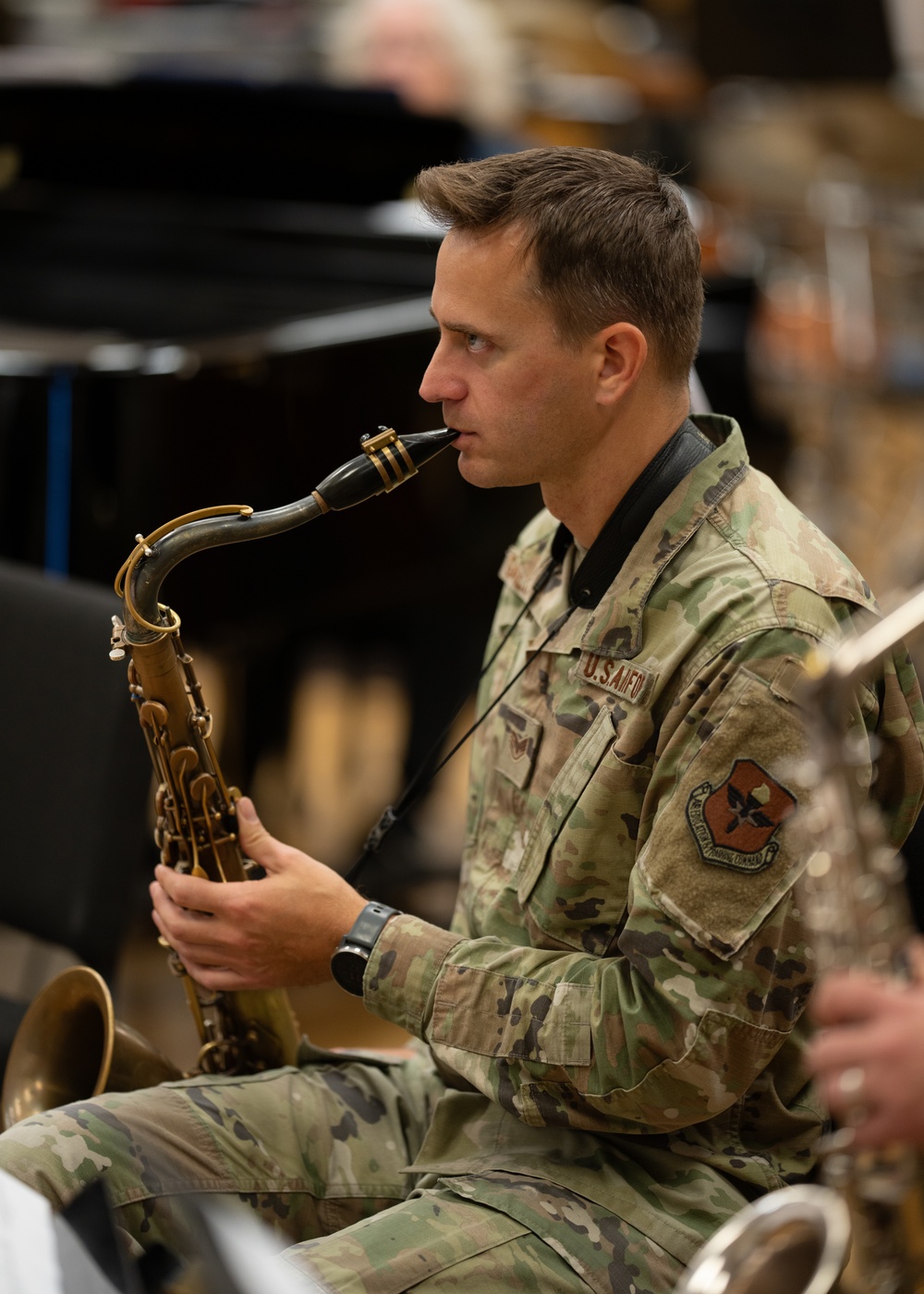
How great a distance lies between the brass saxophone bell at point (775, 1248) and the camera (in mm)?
1063

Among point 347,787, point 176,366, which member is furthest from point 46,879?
point 347,787

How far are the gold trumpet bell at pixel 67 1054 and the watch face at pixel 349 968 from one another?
0.41 m

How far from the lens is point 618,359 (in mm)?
1575

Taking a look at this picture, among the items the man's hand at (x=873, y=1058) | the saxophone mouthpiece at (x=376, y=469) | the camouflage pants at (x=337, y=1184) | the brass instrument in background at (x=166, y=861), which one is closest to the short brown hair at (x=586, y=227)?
the saxophone mouthpiece at (x=376, y=469)

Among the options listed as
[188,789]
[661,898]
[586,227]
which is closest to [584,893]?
[661,898]

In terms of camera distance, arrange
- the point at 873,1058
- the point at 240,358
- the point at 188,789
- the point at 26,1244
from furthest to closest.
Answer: the point at 240,358 → the point at 188,789 → the point at 26,1244 → the point at 873,1058

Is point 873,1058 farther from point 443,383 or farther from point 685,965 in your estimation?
point 443,383

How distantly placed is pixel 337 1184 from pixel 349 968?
284 millimetres

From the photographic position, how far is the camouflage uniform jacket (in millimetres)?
1417

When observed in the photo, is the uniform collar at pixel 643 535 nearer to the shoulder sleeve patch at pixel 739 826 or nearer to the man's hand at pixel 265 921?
the shoulder sleeve patch at pixel 739 826

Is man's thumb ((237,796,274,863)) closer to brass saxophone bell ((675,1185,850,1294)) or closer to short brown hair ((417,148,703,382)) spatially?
short brown hair ((417,148,703,382))

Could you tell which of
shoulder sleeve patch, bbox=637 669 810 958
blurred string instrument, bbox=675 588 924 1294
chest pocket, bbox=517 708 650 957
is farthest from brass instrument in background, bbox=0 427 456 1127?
blurred string instrument, bbox=675 588 924 1294

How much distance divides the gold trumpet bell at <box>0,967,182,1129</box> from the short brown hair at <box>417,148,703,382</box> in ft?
3.21

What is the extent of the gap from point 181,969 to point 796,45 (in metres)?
4.46
